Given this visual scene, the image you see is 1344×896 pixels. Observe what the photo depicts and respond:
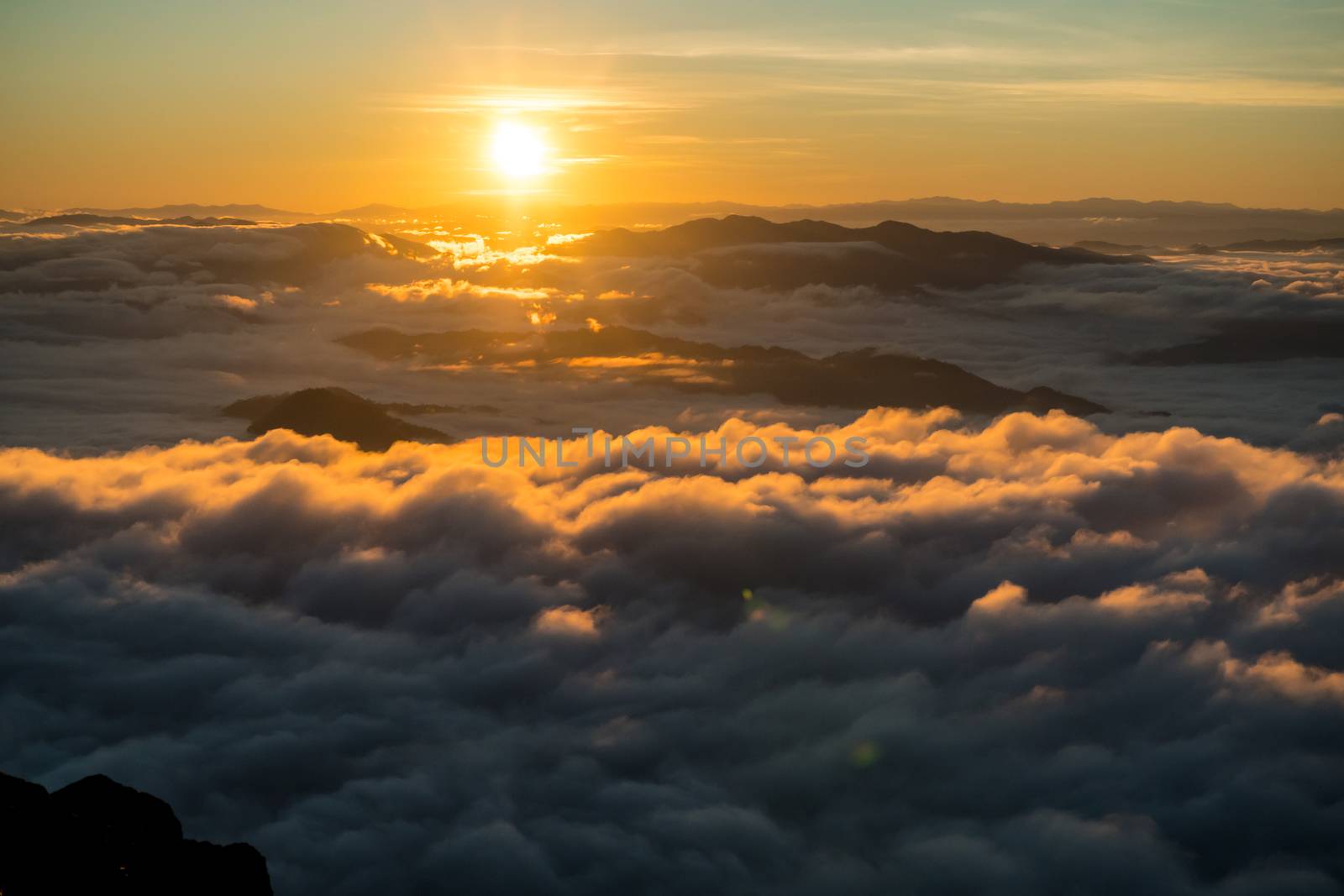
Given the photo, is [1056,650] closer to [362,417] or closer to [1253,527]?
[1253,527]

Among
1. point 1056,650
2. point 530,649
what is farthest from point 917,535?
point 530,649

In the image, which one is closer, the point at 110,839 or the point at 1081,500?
the point at 110,839

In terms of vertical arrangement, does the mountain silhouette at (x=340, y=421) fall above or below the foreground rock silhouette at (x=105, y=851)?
below

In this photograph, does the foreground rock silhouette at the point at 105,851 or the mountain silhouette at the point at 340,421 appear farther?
the mountain silhouette at the point at 340,421

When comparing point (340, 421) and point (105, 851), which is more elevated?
point (105, 851)

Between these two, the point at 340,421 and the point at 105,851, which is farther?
the point at 340,421

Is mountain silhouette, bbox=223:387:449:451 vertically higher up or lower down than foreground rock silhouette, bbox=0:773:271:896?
lower down

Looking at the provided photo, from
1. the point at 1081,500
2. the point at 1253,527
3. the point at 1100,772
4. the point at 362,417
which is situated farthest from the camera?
the point at 362,417

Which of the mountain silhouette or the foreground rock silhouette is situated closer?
the foreground rock silhouette
